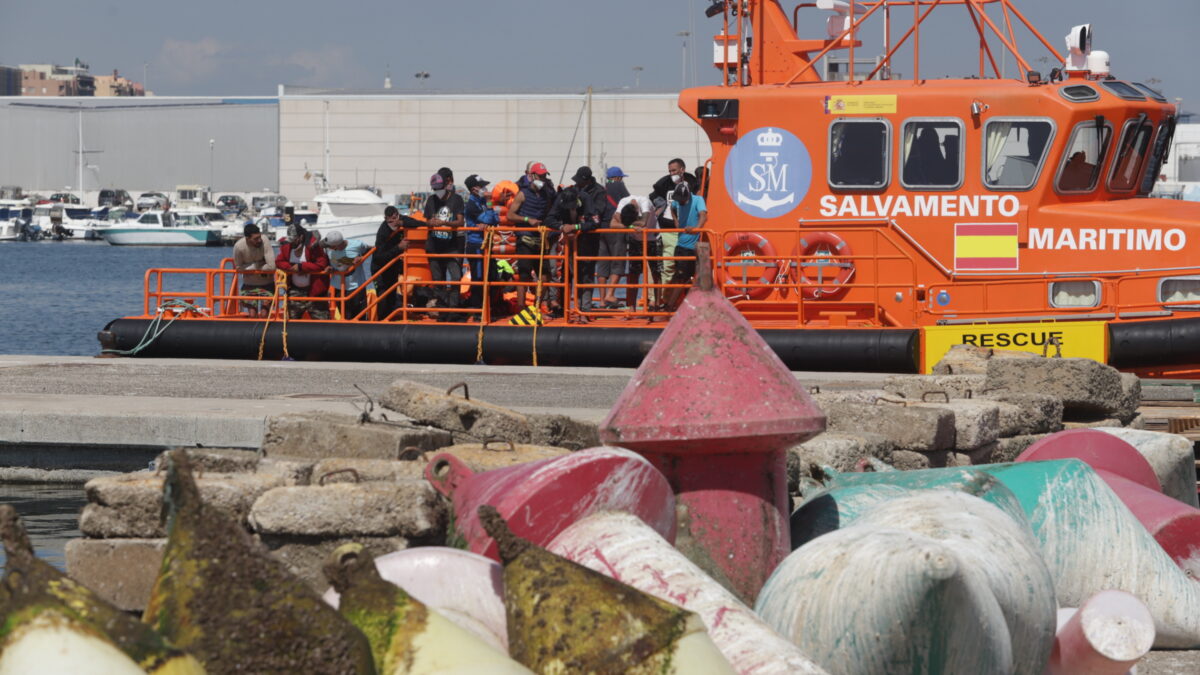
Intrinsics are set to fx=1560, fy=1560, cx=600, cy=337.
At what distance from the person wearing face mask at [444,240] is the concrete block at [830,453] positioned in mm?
8230

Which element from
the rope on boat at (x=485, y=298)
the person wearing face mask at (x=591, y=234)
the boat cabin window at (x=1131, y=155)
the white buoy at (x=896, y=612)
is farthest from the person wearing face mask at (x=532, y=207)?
the white buoy at (x=896, y=612)

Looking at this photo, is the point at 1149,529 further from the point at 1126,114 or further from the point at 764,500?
the point at 1126,114

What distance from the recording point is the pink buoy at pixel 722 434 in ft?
15.8

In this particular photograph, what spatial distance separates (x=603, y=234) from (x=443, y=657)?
11.8m

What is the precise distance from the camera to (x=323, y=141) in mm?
93062

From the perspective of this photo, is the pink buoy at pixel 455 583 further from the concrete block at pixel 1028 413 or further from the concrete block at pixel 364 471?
the concrete block at pixel 1028 413

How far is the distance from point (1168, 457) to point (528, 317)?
7.74 m

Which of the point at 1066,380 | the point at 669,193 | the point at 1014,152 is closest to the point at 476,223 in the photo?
the point at 669,193

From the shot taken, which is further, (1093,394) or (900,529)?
(1093,394)

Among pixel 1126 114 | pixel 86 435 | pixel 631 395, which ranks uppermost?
pixel 1126 114

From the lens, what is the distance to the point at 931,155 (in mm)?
13234

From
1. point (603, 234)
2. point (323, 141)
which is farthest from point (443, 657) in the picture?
point (323, 141)

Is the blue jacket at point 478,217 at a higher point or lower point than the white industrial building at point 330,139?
lower

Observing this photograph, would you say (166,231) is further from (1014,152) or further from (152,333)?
(1014,152)
